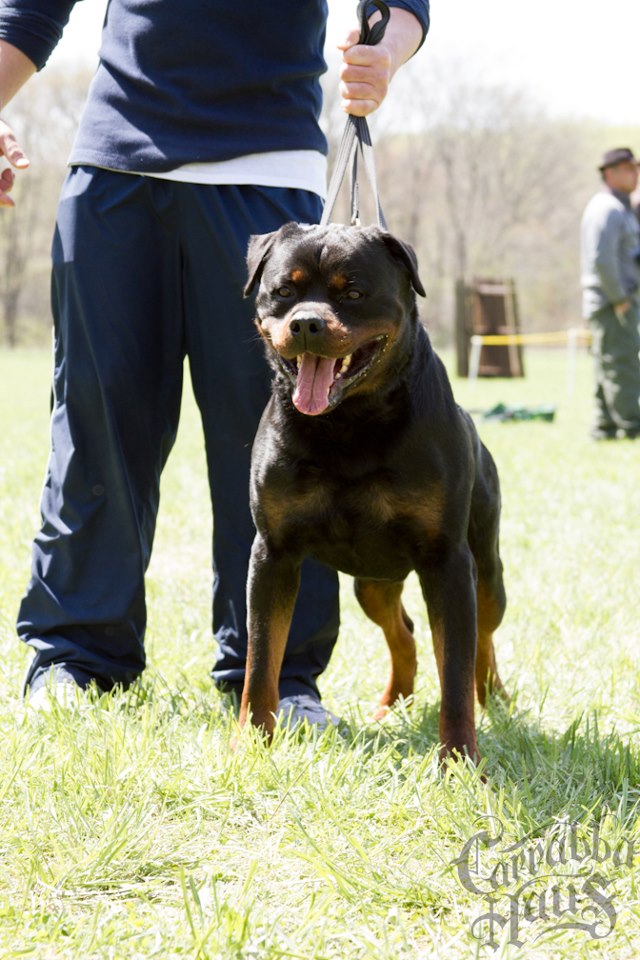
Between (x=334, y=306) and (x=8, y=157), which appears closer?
(x=334, y=306)

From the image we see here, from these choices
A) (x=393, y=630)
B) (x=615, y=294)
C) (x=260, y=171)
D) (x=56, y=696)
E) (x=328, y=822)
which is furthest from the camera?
(x=615, y=294)

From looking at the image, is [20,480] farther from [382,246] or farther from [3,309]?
[3,309]

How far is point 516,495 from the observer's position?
744cm

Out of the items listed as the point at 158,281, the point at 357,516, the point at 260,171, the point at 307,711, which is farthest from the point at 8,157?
the point at 307,711

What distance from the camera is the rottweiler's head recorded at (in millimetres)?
2668

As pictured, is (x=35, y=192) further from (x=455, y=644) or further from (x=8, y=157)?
(x=455, y=644)

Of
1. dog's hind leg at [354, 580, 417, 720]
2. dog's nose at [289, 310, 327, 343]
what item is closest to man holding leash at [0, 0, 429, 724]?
dog's hind leg at [354, 580, 417, 720]

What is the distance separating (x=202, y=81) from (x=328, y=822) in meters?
2.04

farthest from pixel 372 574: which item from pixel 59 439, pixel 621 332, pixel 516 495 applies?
pixel 621 332

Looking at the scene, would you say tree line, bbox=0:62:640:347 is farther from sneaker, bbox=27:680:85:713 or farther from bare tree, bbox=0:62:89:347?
sneaker, bbox=27:680:85:713

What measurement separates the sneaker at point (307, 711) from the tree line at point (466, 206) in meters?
45.8

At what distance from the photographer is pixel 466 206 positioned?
53562 millimetres

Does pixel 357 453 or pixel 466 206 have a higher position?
pixel 466 206

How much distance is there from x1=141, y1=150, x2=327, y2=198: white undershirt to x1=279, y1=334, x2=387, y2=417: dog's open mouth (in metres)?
0.69
